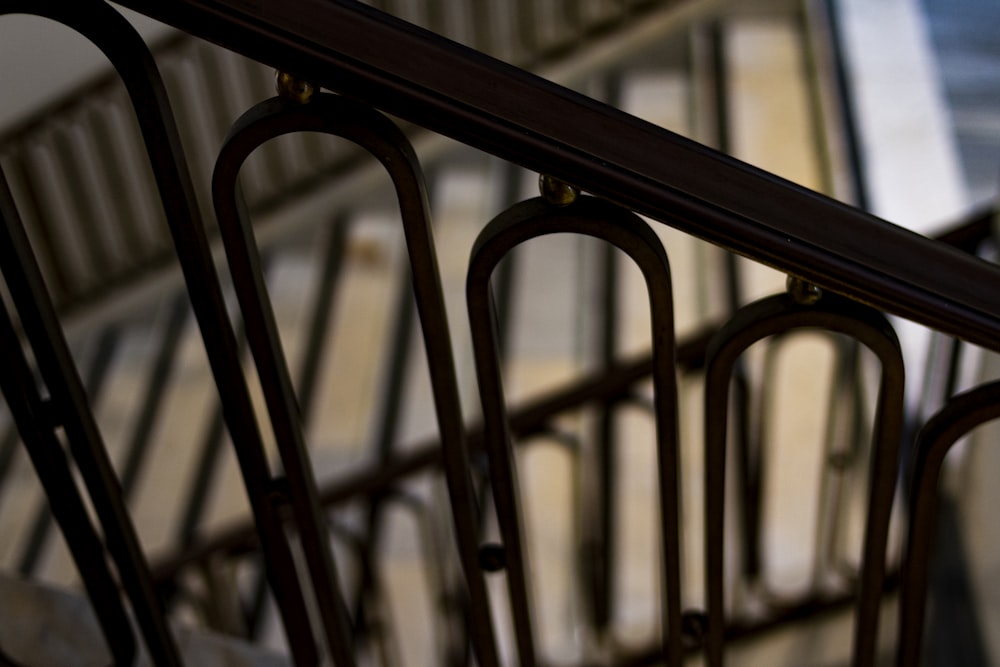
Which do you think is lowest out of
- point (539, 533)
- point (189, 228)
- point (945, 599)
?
point (189, 228)

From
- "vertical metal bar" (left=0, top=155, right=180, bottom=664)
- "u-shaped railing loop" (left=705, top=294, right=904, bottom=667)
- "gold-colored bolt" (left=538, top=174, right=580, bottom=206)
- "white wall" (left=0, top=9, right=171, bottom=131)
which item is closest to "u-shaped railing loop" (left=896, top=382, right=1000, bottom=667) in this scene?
"u-shaped railing loop" (left=705, top=294, right=904, bottom=667)

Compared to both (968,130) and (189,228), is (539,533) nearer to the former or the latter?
(968,130)

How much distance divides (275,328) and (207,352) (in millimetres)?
66

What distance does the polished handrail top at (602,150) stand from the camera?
0.73m

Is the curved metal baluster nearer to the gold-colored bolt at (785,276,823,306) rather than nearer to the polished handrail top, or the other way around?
the polished handrail top

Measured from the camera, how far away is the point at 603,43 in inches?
211

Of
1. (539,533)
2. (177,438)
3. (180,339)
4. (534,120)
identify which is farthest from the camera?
(180,339)

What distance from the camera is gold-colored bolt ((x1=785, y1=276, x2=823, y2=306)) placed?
0.82m

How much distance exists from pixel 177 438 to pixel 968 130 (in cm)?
315

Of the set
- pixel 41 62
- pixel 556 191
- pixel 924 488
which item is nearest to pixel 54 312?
pixel 556 191

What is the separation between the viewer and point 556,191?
80 centimetres

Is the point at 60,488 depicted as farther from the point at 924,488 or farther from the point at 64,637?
the point at 924,488

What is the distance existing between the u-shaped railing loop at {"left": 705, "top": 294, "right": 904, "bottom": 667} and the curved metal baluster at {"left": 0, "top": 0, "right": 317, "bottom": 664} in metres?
0.37

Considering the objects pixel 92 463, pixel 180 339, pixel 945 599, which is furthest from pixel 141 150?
pixel 92 463
